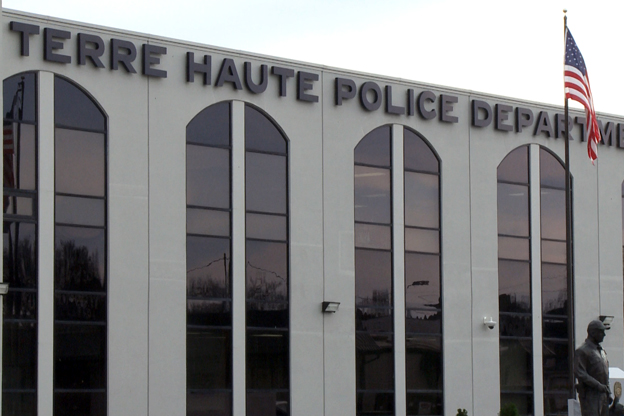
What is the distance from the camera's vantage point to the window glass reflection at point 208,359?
27.8 m

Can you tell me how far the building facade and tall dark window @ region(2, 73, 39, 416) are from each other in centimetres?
5

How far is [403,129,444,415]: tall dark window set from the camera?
31875 mm

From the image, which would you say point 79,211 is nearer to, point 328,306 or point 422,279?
point 328,306

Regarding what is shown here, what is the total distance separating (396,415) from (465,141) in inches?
338

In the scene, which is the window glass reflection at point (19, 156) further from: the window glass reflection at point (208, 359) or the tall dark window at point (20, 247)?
the window glass reflection at point (208, 359)

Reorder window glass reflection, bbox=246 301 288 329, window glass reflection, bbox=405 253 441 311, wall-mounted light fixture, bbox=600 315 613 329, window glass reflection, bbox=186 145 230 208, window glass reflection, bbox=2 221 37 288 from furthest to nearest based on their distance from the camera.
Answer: wall-mounted light fixture, bbox=600 315 613 329
window glass reflection, bbox=405 253 441 311
window glass reflection, bbox=246 301 288 329
window glass reflection, bbox=186 145 230 208
window glass reflection, bbox=2 221 37 288

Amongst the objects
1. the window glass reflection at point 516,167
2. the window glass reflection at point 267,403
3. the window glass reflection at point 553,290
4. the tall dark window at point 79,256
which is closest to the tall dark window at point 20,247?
the tall dark window at point 79,256

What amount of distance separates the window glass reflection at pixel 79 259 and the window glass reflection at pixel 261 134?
5.04 metres

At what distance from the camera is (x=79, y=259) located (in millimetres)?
26344

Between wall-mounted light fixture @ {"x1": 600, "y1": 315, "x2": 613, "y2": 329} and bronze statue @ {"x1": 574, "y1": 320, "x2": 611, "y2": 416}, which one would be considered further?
wall-mounted light fixture @ {"x1": 600, "y1": 315, "x2": 613, "y2": 329}

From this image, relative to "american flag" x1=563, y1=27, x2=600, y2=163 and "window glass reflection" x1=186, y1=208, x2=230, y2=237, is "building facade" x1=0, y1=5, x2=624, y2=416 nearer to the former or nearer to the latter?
"window glass reflection" x1=186, y1=208, x2=230, y2=237

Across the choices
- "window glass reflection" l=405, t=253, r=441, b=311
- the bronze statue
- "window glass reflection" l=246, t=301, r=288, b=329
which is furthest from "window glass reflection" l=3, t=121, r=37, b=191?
the bronze statue

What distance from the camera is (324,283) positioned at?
1188 inches

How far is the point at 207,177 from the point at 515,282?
11.2 metres
